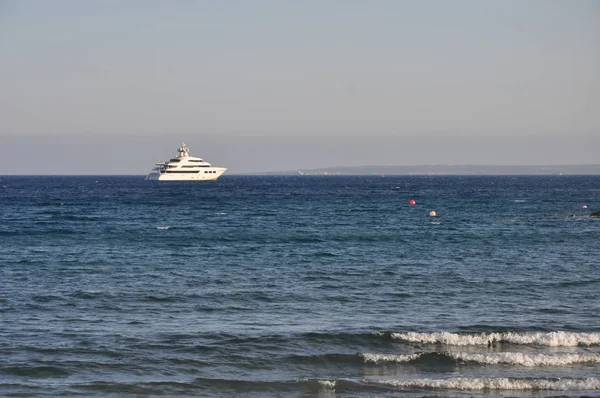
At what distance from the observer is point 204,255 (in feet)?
139

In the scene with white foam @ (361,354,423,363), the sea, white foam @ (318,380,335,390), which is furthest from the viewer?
white foam @ (361,354,423,363)

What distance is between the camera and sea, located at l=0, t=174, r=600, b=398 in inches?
741

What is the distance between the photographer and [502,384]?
18.4m

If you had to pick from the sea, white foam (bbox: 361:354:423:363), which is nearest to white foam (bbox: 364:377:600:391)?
the sea

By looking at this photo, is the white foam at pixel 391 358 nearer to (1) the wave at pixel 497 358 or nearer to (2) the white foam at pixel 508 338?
(1) the wave at pixel 497 358

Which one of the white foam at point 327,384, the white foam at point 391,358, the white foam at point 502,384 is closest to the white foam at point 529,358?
the white foam at point 391,358

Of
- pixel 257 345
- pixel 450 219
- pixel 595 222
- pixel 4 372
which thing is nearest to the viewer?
pixel 4 372

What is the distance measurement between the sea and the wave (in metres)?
0.05

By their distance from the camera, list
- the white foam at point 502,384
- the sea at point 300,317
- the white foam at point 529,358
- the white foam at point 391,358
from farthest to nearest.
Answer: the white foam at point 391,358, the white foam at point 529,358, the sea at point 300,317, the white foam at point 502,384

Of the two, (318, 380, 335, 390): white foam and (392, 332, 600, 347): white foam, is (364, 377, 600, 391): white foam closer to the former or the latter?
(318, 380, 335, 390): white foam

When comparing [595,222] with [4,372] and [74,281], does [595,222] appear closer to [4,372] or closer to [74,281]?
[74,281]

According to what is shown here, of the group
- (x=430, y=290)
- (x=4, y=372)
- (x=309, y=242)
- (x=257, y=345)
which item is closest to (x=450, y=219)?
(x=309, y=242)

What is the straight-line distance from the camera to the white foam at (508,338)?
2185 cm

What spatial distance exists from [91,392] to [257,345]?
531cm
